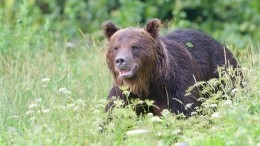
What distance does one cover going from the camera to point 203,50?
971 centimetres

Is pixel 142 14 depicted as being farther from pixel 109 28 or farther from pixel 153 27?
pixel 153 27

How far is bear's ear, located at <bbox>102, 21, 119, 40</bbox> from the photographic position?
29.2ft

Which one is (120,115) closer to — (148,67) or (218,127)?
(218,127)

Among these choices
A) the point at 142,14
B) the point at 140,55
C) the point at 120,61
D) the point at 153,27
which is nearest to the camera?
the point at 120,61

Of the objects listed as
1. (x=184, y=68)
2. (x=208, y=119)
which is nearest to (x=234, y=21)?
(x=184, y=68)

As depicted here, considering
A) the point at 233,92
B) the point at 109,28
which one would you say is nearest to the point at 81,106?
the point at 109,28

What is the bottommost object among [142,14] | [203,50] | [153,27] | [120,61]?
[142,14]

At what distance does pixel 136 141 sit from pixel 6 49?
5161 mm

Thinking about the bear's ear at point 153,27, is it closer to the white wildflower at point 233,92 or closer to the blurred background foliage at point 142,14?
the white wildflower at point 233,92

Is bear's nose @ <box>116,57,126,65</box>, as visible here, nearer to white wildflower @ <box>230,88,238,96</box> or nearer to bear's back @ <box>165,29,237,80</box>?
white wildflower @ <box>230,88,238,96</box>

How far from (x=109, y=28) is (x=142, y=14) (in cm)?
792

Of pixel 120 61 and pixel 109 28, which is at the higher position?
pixel 109 28

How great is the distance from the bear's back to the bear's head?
80 centimetres

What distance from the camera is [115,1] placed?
685 inches
